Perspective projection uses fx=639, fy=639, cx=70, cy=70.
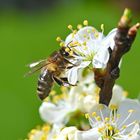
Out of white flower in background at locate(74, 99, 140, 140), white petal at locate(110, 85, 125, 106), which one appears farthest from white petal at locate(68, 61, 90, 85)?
white petal at locate(110, 85, 125, 106)

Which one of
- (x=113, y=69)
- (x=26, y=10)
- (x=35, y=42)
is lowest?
(x=113, y=69)

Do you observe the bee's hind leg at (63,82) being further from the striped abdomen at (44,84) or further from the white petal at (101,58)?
the white petal at (101,58)

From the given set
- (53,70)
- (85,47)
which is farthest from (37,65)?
(85,47)

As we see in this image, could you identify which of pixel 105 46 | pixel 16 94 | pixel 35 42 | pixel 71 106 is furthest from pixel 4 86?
pixel 105 46

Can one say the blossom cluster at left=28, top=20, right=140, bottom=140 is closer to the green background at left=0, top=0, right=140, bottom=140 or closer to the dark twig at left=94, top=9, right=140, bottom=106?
the dark twig at left=94, top=9, right=140, bottom=106

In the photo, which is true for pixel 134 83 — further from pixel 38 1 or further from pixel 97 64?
pixel 97 64

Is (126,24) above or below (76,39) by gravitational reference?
below

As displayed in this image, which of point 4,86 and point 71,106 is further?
point 4,86
